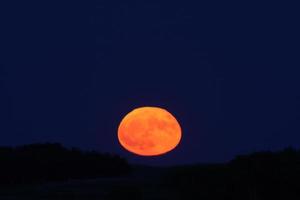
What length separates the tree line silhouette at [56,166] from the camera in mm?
37406

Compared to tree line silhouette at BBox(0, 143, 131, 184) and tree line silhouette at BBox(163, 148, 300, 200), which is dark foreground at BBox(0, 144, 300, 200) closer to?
tree line silhouette at BBox(163, 148, 300, 200)

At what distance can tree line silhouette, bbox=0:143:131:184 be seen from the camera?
1473 inches

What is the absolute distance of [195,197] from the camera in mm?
25875

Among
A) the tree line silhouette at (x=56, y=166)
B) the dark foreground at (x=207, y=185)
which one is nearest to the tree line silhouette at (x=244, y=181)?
the dark foreground at (x=207, y=185)

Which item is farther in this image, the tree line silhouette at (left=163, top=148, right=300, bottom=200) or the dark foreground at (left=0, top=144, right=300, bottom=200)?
the tree line silhouette at (left=163, top=148, right=300, bottom=200)

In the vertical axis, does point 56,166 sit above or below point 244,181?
above

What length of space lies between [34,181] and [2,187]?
3774 millimetres

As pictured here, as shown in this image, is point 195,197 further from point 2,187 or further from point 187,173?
point 2,187

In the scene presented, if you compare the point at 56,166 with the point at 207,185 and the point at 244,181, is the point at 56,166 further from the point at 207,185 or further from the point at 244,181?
the point at 244,181

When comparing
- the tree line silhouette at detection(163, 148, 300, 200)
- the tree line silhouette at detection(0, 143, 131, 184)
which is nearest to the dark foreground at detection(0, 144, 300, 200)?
the tree line silhouette at detection(163, 148, 300, 200)

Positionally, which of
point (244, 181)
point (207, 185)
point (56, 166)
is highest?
point (56, 166)

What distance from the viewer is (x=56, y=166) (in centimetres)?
3991

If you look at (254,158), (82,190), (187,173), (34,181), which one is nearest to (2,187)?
(34,181)

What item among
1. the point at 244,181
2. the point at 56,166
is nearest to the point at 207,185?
the point at 244,181
